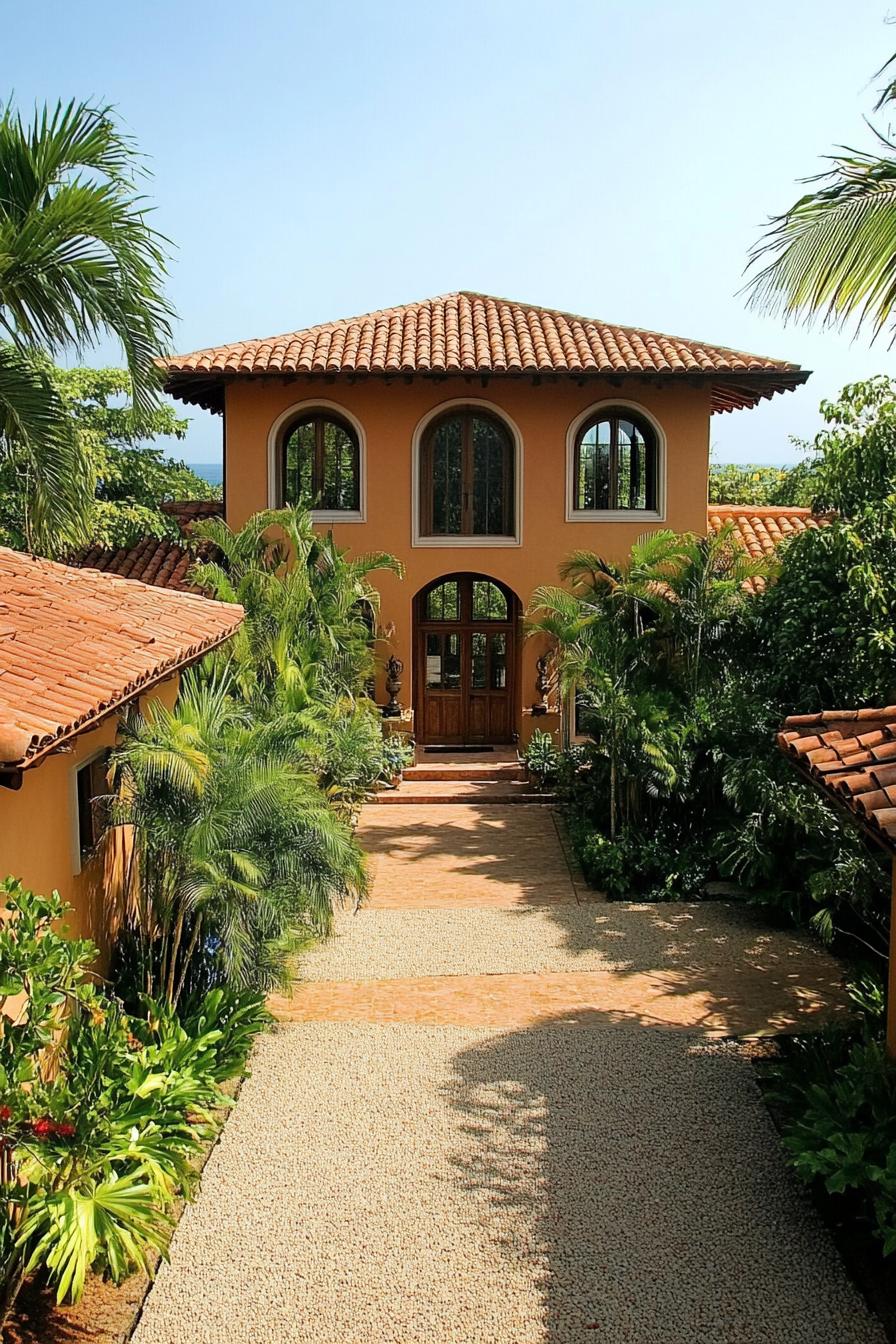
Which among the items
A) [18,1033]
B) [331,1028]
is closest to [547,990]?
[331,1028]

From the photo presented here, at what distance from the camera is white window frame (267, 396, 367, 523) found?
1994 cm

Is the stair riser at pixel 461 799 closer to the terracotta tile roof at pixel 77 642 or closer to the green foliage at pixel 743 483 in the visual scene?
the terracotta tile roof at pixel 77 642

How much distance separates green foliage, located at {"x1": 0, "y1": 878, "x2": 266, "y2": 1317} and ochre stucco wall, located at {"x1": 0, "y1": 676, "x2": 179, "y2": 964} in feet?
2.21

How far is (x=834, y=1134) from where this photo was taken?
656cm

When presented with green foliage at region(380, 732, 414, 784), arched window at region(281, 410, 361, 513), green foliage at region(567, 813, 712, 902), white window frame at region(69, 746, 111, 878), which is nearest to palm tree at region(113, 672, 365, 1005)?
white window frame at region(69, 746, 111, 878)

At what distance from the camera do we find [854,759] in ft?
23.5

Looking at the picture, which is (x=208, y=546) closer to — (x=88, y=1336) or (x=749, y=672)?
(x=749, y=672)

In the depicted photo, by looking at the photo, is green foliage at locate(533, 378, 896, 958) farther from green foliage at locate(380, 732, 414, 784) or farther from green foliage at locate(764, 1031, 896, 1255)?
green foliage at locate(764, 1031, 896, 1255)

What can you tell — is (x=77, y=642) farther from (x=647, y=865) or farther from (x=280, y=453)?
(x=280, y=453)

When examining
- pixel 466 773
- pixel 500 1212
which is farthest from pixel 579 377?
pixel 500 1212

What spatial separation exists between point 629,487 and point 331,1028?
12950mm

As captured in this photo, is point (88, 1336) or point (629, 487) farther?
point (629, 487)

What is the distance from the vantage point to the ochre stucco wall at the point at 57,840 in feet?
22.7

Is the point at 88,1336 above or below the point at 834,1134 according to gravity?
below
